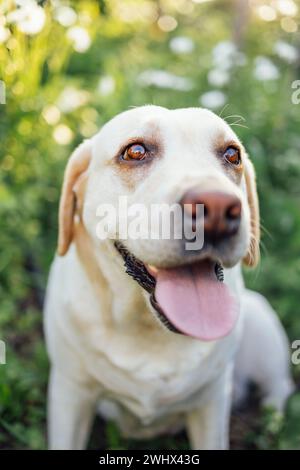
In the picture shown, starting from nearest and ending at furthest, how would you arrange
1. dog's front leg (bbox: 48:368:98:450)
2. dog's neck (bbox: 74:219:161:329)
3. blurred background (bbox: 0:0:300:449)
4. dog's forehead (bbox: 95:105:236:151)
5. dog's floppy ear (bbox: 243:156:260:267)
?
1. dog's forehead (bbox: 95:105:236:151)
2. dog's neck (bbox: 74:219:161:329)
3. dog's floppy ear (bbox: 243:156:260:267)
4. dog's front leg (bbox: 48:368:98:450)
5. blurred background (bbox: 0:0:300:449)

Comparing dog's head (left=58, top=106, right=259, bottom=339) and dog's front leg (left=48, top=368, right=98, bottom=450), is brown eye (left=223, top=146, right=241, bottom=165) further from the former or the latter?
dog's front leg (left=48, top=368, right=98, bottom=450)

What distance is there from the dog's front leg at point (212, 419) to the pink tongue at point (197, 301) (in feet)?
2.16

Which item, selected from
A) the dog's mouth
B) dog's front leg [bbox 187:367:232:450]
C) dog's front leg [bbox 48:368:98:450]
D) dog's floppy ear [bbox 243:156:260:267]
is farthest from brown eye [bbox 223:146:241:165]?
dog's front leg [bbox 48:368:98:450]

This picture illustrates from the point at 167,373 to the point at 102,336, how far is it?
0.90 feet

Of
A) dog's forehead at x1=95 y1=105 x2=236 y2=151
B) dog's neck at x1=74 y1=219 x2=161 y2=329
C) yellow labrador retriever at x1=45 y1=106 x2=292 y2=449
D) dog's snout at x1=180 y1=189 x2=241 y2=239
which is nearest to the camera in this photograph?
dog's snout at x1=180 y1=189 x2=241 y2=239

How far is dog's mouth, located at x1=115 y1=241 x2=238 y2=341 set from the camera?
1772mm

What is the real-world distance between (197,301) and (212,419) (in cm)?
87

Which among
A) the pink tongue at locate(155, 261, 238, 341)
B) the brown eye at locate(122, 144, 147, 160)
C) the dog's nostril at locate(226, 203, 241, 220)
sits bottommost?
the pink tongue at locate(155, 261, 238, 341)

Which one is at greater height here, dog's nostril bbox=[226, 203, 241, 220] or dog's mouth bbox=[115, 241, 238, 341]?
dog's nostril bbox=[226, 203, 241, 220]

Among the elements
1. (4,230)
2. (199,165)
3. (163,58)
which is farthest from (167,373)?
(163,58)

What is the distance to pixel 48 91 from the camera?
395 cm

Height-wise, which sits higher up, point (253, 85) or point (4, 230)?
point (253, 85)

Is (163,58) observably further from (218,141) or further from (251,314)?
(218,141)

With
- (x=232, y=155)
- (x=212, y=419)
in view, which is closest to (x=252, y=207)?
(x=232, y=155)
